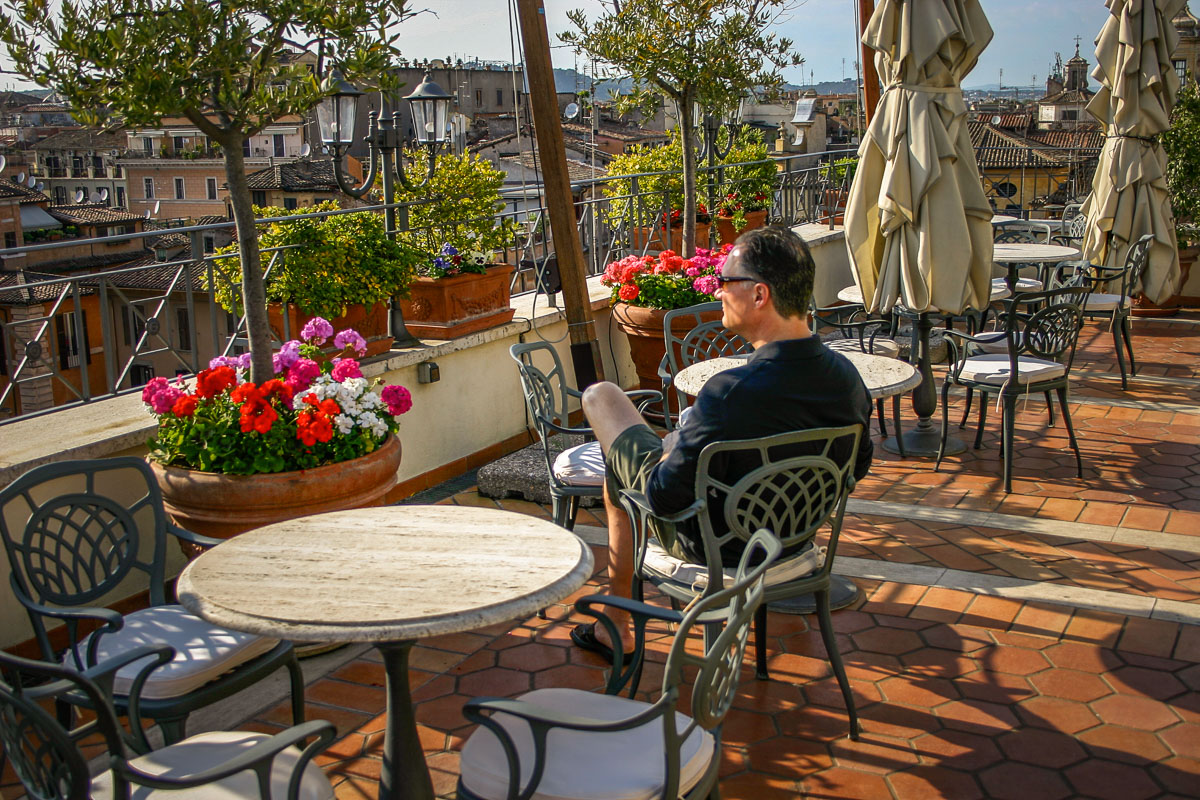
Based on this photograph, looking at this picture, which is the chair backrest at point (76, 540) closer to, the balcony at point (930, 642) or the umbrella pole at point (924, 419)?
the balcony at point (930, 642)

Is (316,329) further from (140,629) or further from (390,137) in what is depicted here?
(390,137)

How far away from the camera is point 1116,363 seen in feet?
23.8

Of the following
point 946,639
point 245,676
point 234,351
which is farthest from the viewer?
point 234,351

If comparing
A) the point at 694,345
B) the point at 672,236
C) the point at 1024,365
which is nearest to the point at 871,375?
the point at 694,345

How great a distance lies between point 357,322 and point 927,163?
9.21ft

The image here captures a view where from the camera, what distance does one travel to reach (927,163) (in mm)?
5059

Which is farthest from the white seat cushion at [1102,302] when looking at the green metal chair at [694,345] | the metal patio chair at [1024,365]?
the green metal chair at [694,345]

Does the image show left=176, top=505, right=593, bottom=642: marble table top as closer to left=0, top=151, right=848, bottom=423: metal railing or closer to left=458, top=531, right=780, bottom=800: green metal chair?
left=458, top=531, right=780, bottom=800: green metal chair

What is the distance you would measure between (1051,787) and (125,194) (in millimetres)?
58985

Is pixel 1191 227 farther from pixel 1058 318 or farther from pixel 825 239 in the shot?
pixel 1058 318

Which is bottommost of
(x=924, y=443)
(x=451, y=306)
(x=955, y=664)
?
(x=955, y=664)

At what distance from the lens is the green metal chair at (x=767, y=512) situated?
8.48 feet

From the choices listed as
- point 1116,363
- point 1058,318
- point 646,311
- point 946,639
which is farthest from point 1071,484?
point 1116,363

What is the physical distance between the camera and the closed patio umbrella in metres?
4.99
